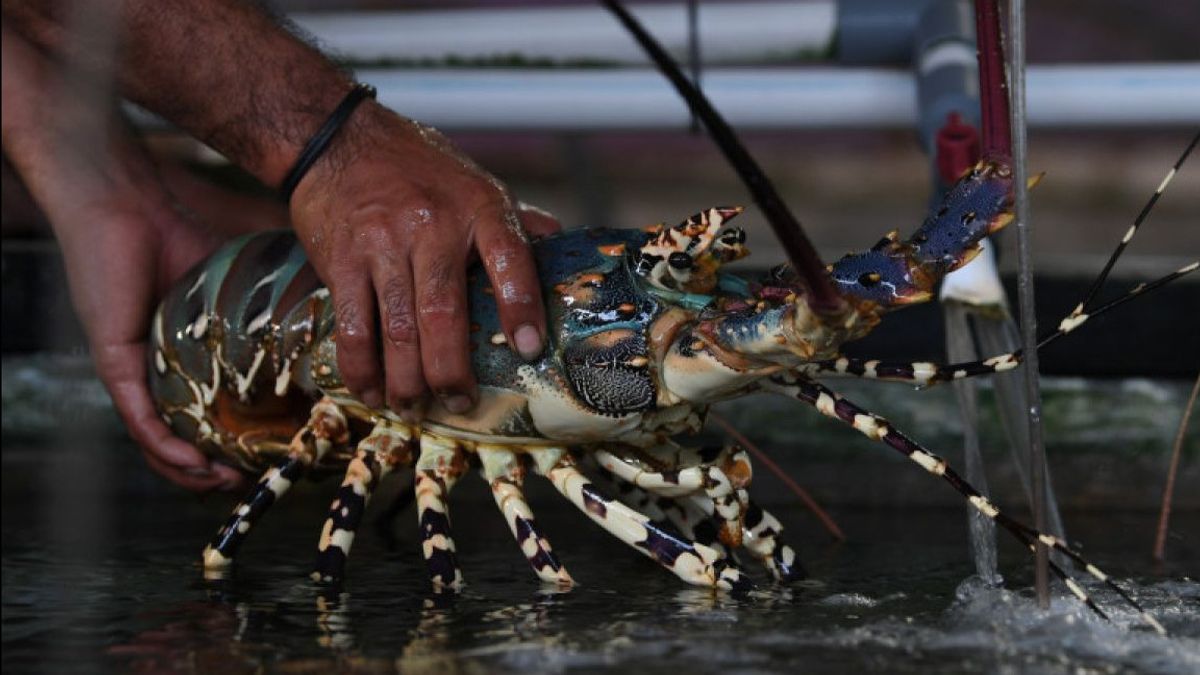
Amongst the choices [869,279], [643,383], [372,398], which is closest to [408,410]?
[372,398]

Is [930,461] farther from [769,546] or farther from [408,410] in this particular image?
[408,410]

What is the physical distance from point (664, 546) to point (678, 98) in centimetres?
120

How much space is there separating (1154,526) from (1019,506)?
0.94ft

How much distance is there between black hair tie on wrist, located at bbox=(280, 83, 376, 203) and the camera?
2.08 meters

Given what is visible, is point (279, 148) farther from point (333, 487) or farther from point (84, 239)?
point (333, 487)

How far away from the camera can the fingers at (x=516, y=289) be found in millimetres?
1853

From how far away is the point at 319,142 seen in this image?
208 cm

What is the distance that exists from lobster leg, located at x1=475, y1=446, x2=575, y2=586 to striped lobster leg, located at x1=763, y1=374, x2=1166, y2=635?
12.8 inches

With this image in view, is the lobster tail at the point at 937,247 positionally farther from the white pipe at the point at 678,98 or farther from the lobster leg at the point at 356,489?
the white pipe at the point at 678,98

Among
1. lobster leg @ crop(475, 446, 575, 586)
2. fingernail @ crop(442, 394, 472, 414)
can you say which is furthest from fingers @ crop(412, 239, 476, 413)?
lobster leg @ crop(475, 446, 575, 586)

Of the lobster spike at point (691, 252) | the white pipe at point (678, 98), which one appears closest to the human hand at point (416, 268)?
the lobster spike at point (691, 252)

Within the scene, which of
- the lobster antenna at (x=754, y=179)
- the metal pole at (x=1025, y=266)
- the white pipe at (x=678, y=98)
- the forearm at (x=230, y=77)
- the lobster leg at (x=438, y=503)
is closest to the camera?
the lobster antenna at (x=754, y=179)

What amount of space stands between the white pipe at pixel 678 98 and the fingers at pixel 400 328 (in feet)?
3.43

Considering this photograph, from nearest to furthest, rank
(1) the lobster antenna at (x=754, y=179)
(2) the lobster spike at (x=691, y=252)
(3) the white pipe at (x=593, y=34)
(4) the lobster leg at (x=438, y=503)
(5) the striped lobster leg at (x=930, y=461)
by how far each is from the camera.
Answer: (1) the lobster antenna at (x=754, y=179), (5) the striped lobster leg at (x=930, y=461), (2) the lobster spike at (x=691, y=252), (4) the lobster leg at (x=438, y=503), (3) the white pipe at (x=593, y=34)
